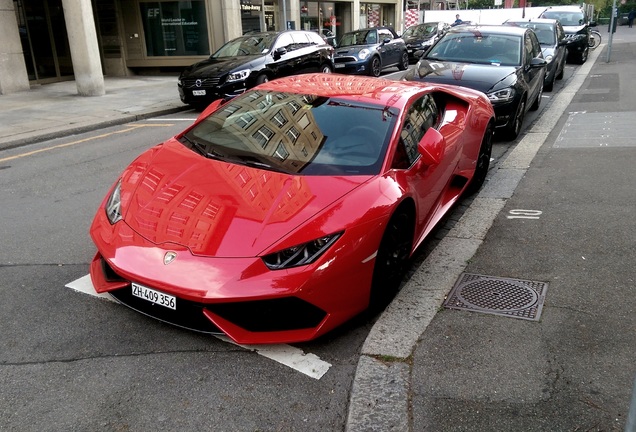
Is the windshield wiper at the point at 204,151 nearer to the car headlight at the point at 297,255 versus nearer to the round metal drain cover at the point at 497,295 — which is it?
the car headlight at the point at 297,255

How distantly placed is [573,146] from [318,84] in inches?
197

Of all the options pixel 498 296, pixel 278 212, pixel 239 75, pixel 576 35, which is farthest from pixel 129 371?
pixel 576 35

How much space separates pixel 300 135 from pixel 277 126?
0.24 m

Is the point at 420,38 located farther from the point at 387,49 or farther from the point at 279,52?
the point at 279,52

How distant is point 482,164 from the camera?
6.45 meters

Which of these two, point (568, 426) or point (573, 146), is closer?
point (568, 426)

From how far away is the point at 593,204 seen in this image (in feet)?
18.9

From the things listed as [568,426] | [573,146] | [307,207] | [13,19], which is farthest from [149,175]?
[13,19]

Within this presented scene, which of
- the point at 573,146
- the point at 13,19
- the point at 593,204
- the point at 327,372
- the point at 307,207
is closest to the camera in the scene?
the point at 327,372

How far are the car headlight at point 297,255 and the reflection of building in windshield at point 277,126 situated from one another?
787mm

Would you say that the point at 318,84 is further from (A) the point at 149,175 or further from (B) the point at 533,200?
(B) the point at 533,200

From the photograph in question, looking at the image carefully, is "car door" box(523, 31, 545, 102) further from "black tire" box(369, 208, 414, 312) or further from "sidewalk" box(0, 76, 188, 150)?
"sidewalk" box(0, 76, 188, 150)

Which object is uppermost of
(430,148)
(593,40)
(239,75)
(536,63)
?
(536,63)

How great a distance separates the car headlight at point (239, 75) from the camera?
1222cm
